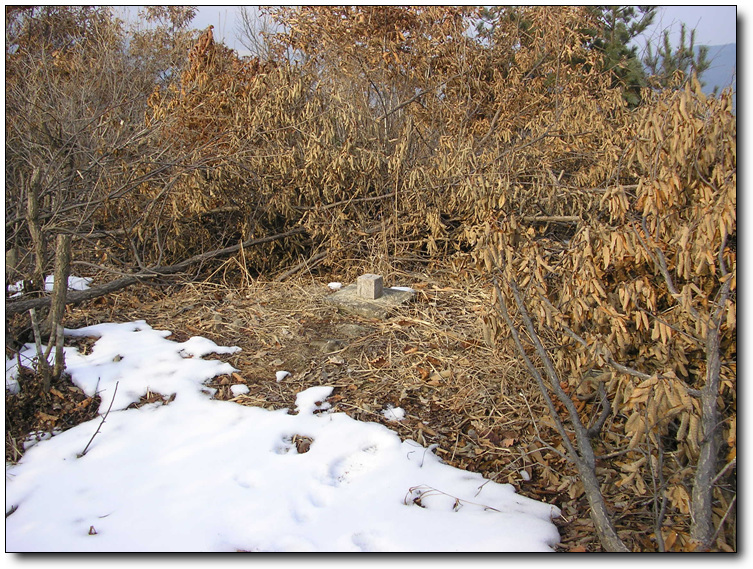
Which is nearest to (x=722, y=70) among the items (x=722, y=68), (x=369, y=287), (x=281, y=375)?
(x=722, y=68)

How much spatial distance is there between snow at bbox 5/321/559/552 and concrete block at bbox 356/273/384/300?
106 centimetres

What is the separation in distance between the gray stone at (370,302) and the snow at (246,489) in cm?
91

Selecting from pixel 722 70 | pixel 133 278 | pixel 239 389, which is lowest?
pixel 239 389

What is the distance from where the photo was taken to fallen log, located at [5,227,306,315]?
3.44 meters

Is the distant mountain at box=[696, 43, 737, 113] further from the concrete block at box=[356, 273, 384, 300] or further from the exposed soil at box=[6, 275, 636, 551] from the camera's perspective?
the concrete block at box=[356, 273, 384, 300]

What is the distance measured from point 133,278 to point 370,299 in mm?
1693

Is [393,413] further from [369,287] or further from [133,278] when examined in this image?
[133,278]

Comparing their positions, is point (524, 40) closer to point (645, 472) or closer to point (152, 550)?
point (645, 472)

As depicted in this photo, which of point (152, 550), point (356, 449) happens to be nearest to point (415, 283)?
point (356, 449)

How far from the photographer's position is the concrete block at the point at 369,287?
12.7ft

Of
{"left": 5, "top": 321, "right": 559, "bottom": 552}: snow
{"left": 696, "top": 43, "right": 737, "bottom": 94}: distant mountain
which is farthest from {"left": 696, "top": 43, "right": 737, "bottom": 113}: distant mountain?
{"left": 5, "top": 321, "right": 559, "bottom": 552}: snow

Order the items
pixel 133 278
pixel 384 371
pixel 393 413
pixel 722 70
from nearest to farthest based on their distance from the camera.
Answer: pixel 722 70 < pixel 393 413 < pixel 384 371 < pixel 133 278

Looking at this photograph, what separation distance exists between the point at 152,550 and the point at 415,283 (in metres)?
2.78

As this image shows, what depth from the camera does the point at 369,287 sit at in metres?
3.89
